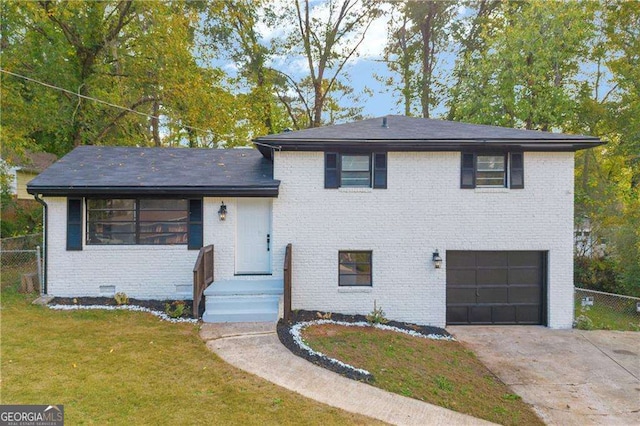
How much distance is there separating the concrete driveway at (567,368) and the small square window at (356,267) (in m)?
2.67

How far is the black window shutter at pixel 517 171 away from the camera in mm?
9078

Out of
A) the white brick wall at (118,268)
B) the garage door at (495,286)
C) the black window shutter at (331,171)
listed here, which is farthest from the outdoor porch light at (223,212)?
the garage door at (495,286)

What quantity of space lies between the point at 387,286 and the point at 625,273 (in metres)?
9.31

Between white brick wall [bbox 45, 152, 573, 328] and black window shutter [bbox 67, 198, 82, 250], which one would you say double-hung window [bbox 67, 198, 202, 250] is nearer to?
black window shutter [bbox 67, 198, 82, 250]

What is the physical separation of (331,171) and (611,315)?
30.4 ft

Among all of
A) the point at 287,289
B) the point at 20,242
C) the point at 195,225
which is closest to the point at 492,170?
the point at 287,289

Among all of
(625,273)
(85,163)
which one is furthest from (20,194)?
(625,273)

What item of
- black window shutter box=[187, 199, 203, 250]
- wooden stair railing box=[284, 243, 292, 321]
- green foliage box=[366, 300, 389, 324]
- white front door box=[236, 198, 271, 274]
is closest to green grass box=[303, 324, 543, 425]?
green foliage box=[366, 300, 389, 324]

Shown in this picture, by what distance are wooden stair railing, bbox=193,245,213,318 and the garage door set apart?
6.44 m

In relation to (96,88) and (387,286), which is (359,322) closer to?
(387,286)

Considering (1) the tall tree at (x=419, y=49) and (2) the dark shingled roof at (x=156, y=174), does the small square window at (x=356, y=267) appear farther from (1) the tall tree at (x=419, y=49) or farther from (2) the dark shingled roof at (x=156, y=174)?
(1) the tall tree at (x=419, y=49)

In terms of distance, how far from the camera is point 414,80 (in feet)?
74.8

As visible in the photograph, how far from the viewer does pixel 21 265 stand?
11.6 m

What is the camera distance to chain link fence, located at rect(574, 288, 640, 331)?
9.13 meters
